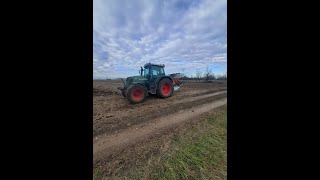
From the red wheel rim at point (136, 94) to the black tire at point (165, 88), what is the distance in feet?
3.87

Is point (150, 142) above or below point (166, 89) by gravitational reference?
below

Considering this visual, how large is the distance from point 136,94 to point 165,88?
196 cm

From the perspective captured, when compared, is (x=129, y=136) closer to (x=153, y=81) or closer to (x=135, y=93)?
(x=135, y=93)

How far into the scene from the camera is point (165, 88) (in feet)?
27.5

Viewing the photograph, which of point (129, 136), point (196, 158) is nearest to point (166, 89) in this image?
point (129, 136)

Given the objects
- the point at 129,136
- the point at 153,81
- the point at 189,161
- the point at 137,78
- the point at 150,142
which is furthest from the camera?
the point at 153,81

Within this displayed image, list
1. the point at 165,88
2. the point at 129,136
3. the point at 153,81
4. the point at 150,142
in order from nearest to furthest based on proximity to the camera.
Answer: the point at 150,142 < the point at 129,136 < the point at 153,81 < the point at 165,88

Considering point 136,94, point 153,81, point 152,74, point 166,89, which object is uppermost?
point 152,74

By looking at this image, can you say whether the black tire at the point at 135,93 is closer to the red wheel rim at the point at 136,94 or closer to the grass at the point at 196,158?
the red wheel rim at the point at 136,94

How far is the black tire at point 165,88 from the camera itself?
26.0ft

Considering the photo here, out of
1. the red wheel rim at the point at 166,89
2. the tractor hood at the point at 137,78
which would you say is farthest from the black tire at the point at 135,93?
the red wheel rim at the point at 166,89

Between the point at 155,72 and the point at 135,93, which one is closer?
the point at 135,93
